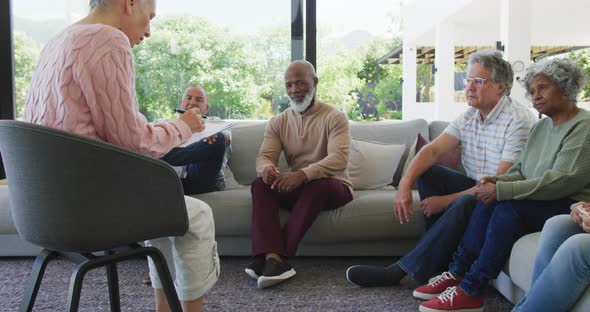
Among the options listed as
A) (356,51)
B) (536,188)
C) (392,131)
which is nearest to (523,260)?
(536,188)

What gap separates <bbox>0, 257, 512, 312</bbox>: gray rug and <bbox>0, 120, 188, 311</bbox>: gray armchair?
1065 millimetres

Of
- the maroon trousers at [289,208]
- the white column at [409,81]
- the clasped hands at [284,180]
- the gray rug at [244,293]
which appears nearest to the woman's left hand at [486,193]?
the gray rug at [244,293]

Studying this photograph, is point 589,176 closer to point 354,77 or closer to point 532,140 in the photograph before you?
point 532,140

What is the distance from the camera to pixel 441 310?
2.09m

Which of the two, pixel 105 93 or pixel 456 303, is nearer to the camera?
pixel 105 93

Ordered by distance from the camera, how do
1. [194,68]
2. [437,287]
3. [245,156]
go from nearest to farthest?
[437,287] < [245,156] < [194,68]

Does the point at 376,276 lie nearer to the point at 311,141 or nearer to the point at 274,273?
the point at 274,273

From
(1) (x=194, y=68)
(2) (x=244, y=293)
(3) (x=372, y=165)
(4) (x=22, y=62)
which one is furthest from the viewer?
(4) (x=22, y=62)

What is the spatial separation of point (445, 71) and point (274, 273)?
891 centimetres

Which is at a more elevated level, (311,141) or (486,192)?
(311,141)

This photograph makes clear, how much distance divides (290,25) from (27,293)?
3.75 metres

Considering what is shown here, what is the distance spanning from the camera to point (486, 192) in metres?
2.14

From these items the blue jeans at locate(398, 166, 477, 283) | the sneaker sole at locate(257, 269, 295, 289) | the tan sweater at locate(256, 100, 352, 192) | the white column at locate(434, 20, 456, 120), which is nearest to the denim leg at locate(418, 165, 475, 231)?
the blue jeans at locate(398, 166, 477, 283)

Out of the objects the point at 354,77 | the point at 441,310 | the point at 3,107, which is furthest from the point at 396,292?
the point at 3,107
